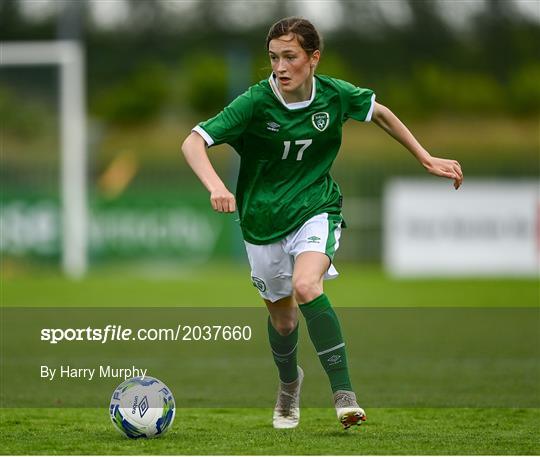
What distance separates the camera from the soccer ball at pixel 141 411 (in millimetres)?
5762

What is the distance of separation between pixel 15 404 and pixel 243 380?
180 cm

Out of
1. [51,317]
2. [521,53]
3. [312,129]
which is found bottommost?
[51,317]

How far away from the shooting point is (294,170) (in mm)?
6168

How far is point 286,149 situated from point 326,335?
94cm

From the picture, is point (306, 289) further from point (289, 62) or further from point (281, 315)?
point (289, 62)

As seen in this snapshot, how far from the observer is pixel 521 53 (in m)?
30.9

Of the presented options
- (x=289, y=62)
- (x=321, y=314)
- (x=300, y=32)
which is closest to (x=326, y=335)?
(x=321, y=314)

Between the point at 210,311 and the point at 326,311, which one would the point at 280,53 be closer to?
the point at 326,311

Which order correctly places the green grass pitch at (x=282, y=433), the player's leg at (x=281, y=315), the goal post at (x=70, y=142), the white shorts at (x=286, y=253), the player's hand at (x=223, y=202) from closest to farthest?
the player's hand at (x=223, y=202)
the green grass pitch at (x=282, y=433)
the white shorts at (x=286, y=253)
the player's leg at (x=281, y=315)
the goal post at (x=70, y=142)

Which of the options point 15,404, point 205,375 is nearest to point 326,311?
point 15,404

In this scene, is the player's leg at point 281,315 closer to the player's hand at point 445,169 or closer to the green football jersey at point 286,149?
the green football jersey at point 286,149

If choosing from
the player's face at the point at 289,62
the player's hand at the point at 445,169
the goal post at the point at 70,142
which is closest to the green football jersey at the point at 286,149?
the player's face at the point at 289,62

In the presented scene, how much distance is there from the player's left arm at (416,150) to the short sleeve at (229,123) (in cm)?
69

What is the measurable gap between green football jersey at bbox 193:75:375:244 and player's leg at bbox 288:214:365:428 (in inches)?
7.7
